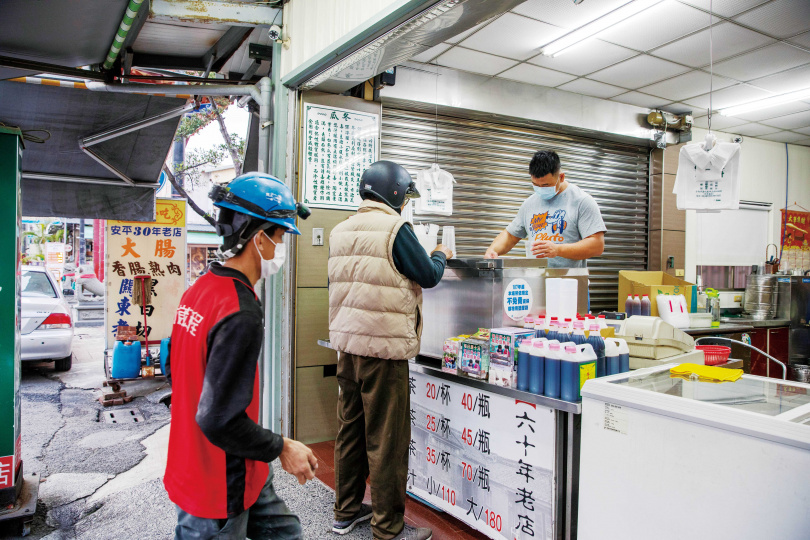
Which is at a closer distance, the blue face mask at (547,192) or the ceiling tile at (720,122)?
the blue face mask at (547,192)

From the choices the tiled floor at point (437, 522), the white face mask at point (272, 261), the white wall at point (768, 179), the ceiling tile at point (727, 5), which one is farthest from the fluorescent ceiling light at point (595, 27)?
the tiled floor at point (437, 522)

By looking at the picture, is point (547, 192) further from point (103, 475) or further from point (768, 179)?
point (768, 179)

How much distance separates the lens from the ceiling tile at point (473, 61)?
16.5 ft

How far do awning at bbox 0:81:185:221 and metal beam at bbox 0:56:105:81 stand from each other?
2.26ft

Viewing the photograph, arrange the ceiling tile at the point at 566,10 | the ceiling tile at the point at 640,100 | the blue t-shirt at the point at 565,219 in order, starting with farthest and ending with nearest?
the ceiling tile at the point at 640,100 < the ceiling tile at the point at 566,10 < the blue t-shirt at the point at 565,219

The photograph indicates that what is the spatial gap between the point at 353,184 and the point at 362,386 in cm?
212

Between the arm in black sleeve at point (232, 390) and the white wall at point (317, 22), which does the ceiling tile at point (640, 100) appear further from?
the arm in black sleeve at point (232, 390)

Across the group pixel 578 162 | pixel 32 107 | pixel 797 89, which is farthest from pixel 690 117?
pixel 32 107

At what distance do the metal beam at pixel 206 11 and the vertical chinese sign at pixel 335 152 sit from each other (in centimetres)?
80

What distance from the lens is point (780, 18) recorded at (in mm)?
4273

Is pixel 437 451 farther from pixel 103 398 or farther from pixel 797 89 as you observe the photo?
pixel 797 89

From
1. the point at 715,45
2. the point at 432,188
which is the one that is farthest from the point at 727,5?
the point at 432,188

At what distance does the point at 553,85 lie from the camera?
234 inches

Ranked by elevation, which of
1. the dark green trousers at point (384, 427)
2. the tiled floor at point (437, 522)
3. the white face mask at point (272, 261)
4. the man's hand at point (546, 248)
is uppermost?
the man's hand at point (546, 248)
